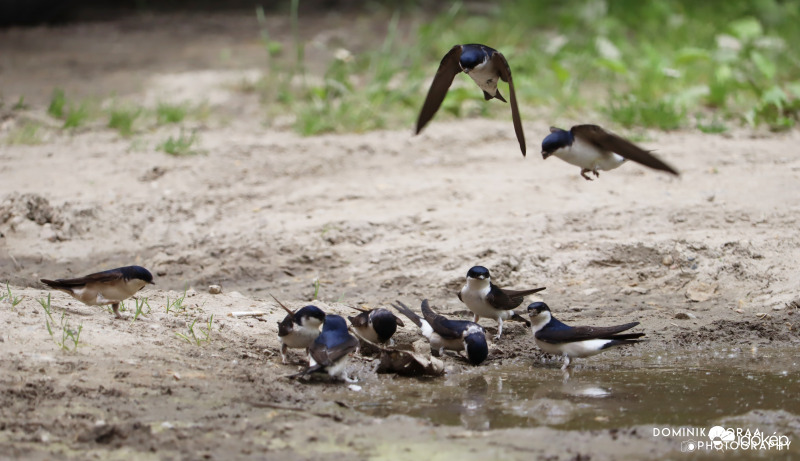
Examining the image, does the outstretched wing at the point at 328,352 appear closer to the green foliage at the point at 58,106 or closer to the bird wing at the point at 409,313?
the bird wing at the point at 409,313

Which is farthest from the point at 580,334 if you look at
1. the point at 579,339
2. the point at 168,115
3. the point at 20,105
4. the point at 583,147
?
the point at 20,105

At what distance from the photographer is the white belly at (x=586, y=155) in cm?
432

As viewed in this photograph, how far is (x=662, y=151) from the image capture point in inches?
321

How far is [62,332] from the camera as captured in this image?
181 inches

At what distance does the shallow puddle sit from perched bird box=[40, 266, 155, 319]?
4.72 feet

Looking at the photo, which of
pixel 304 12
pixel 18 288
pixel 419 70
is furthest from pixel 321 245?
pixel 304 12

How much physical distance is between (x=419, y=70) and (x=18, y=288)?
5750 millimetres

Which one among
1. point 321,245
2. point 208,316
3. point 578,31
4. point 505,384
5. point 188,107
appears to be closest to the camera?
point 505,384

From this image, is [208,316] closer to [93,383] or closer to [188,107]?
[93,383]

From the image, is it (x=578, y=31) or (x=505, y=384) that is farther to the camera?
(x=578, y=31)

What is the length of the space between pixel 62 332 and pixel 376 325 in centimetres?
170

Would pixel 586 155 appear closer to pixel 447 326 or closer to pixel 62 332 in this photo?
pixel 447 326

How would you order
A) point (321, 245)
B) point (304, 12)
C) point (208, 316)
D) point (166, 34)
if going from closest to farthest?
1. point (208, 316)
2. point (321, 245)
3. point (166, 34)
4. point (304, 12)

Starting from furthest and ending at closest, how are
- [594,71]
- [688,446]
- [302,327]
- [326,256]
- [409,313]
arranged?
[594,71]
[326,256]
[409,313]
[302,327]
[688,446]
